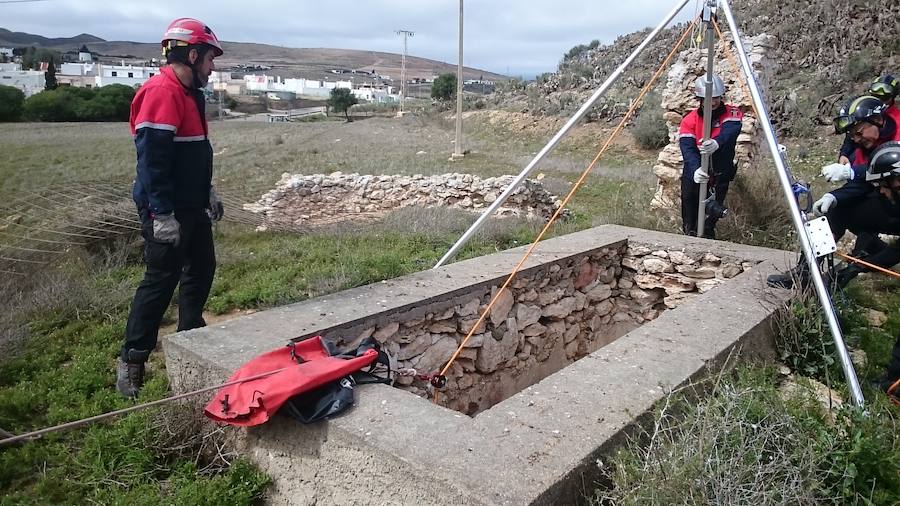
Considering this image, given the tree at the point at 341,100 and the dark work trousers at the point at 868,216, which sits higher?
the tree at the point at 341,100

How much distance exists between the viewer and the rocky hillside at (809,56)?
51.2ft

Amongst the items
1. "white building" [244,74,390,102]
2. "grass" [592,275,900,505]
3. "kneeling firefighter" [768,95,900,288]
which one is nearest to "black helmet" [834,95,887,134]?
"kneeling firefighter" [768,95,900,288]

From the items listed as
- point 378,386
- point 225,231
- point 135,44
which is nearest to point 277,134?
point 225,231

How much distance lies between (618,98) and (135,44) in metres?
127

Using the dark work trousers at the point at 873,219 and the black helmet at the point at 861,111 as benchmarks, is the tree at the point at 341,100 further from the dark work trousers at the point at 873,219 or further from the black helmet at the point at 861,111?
the black helmet at the point at 861,111

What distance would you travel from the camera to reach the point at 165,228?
11.0 ft

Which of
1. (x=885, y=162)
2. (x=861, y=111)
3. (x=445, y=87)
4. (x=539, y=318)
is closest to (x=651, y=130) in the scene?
(x=539, y=318)

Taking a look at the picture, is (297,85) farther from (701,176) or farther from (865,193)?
(865,193)

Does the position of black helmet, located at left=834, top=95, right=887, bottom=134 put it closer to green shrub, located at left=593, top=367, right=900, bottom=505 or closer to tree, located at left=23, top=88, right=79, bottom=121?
green shrub, located at left=593, top=367, right=900, bottom=505

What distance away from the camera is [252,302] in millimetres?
5133

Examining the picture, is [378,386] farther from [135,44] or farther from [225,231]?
[135,44]

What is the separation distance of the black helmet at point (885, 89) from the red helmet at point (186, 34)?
4.76m

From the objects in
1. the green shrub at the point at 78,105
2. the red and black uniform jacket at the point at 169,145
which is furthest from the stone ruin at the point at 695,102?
the green shrub at the point at 78,105

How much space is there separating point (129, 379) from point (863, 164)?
191 inches
